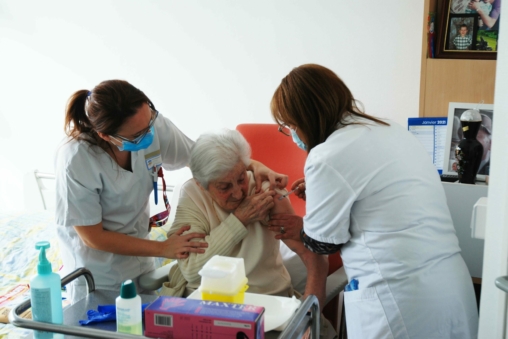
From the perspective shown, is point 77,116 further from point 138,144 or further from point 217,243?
point 217,243

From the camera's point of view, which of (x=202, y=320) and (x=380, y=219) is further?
(x=380, y=219)

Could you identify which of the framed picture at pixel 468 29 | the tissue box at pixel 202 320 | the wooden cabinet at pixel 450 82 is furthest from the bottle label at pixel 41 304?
the framed picture at pixel 468 29

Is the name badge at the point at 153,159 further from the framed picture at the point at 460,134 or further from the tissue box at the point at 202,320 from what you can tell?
the framed picture at the point at 460,134

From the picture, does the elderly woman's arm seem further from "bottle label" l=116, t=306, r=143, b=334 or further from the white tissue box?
the white tissue box

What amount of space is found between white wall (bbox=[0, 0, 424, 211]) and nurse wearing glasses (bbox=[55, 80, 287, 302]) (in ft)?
4.05

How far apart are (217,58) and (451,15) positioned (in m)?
1.45

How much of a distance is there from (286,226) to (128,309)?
829 mm

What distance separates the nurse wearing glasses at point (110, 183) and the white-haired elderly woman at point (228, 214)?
0.18 feet

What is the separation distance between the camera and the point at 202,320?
1.21 m

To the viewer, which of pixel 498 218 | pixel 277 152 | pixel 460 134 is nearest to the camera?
pixel 498 218

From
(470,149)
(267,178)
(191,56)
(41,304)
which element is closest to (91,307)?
(41,304)

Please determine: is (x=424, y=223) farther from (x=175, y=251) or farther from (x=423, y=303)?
(x=175, y=251)

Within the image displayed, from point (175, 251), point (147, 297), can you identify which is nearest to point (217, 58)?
point (175, 251)

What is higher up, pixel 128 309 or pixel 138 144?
pixel 138 144
